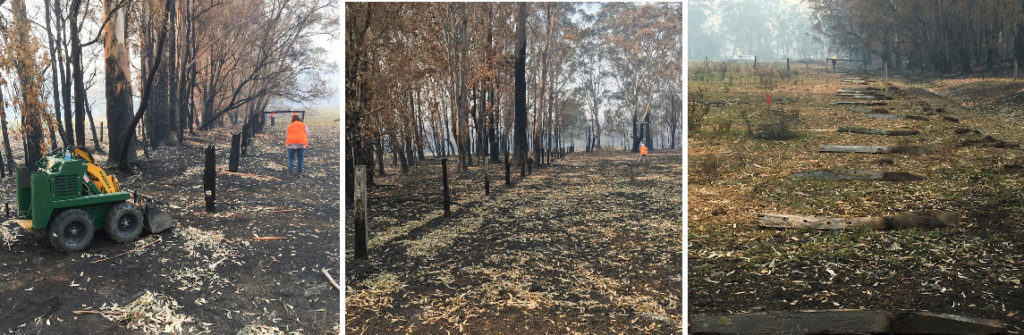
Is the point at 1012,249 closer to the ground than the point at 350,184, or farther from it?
closer to the ground

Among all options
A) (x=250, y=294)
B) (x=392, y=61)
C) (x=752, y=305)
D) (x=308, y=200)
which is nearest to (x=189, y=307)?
(x=250, y=294)

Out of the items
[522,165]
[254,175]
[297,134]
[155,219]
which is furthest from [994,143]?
[155,219]

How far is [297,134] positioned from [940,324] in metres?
4.15

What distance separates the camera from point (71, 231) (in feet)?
10.6

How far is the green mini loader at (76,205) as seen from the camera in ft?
10.6

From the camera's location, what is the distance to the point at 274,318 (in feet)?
11.0

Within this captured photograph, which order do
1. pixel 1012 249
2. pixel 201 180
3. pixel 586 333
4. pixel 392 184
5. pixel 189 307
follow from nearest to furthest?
pixel 586 333 < pixel 392 184 < pixel 189 307 < pixel 1012 249 < pixel 201 180

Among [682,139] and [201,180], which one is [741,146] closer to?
[682,139]

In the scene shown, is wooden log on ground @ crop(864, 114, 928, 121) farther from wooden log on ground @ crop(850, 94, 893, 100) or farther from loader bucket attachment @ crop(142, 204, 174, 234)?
loader bucket attachment @ crop(142, 204, 174, 234)

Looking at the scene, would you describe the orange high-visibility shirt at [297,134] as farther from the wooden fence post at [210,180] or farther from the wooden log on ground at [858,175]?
the wooden log on ground at [858,175]

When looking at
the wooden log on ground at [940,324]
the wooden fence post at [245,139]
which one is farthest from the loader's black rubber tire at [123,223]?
the wooden log on ground at [940,324]

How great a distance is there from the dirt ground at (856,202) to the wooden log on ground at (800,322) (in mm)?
76

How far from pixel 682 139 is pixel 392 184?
5.19ft

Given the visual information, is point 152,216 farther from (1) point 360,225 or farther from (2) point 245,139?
(1) point 360,225
